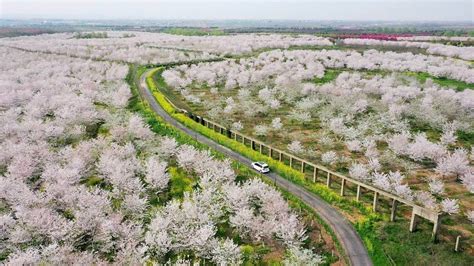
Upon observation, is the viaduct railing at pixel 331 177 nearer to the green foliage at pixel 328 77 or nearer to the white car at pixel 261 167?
the white car at pixel 261 167

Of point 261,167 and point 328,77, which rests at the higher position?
point 328,77

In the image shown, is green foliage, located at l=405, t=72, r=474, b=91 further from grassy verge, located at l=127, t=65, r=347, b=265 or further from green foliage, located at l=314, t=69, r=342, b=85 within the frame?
grassy verge, located at l=127, t=65, r=347, b=265

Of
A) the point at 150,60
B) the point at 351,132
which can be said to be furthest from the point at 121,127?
the point at 150,60

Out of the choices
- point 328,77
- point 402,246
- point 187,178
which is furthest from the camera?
point 328,77

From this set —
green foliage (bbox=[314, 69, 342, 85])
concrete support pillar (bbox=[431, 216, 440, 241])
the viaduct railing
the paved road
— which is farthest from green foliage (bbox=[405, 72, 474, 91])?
concrete support pillar (bbox=[431, 216, 440, 241])

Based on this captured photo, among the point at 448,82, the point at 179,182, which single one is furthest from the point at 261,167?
the point at 448,82

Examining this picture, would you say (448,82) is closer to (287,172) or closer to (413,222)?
(287,172)

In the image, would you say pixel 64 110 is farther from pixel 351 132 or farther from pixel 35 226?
pixel 351 132

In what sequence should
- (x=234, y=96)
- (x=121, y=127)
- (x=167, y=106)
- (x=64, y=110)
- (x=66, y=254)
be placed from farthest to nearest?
(x=234, y=96)
(x=167, y=106)
(x=64, y=110)
(x=121, y=127)
(x=66, y=254)

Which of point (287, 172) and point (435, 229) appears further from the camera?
point (287, 172)
